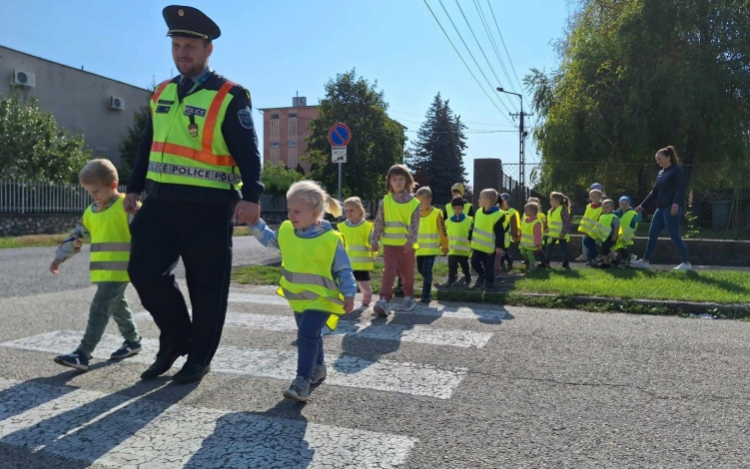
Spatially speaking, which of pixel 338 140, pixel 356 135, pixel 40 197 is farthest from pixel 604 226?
pixel 356 135

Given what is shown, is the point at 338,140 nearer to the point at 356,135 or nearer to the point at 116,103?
the point at 356,135

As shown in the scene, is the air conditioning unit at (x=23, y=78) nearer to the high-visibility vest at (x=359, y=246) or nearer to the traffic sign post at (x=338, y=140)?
the traffic sign post at (x=338, y=140)

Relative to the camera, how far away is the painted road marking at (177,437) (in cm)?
303

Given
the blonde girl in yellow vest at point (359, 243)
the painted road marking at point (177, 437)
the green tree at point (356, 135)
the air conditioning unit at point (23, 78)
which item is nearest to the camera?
the painted road marking at point (177, 437)

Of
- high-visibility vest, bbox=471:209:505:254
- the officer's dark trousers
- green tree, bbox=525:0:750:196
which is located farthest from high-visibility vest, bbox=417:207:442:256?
green tree, bbox=525:0:750:196

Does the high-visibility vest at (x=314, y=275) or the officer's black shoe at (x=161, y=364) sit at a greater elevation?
the high-visibility vest at (x=314, y=275)

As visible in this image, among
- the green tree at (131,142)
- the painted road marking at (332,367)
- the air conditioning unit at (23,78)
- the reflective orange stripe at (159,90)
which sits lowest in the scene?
the painted road marking at (332,367)

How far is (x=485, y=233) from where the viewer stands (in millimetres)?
9016

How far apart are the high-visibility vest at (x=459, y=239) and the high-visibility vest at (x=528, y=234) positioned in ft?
7.62

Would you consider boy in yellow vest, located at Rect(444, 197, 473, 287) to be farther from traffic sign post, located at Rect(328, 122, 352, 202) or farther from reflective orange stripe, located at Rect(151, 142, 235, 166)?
reflective orange stripe, located at Rect(151, 142, 235, 166)

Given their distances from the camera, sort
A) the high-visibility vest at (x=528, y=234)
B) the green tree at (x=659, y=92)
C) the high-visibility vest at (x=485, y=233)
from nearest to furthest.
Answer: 1. the high-visibility vest at (x=485, y=233)
2. the high-visibility vest at (x=528, y=234)
3. the green tree at (x=659, y=92)

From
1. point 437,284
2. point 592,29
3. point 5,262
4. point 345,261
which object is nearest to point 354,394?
point 345,261

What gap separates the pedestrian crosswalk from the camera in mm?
3062

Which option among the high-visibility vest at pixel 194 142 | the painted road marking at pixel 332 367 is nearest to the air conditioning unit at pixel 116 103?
the painted road marking at pixel 332 367
